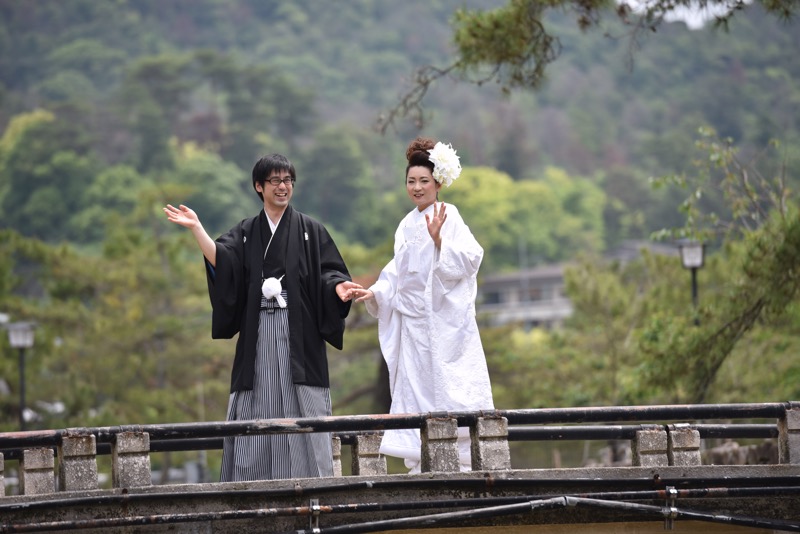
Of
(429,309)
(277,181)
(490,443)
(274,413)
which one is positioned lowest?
(490,443)

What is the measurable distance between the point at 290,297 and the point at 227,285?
0.43 m

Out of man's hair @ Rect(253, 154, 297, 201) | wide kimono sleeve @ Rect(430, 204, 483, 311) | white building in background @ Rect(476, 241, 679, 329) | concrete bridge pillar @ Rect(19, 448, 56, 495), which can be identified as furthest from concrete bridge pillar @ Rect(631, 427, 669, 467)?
white building in background @ Rect(476, 241, 679, 329)

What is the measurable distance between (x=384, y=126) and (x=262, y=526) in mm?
6715

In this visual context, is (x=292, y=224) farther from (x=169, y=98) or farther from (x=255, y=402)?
(x=169, y=98)

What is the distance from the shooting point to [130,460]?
8.40 m

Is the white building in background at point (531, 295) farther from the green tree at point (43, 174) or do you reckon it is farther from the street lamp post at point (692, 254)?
the street lamp post at point (692, 254)

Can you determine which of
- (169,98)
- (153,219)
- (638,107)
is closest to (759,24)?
(638,107)

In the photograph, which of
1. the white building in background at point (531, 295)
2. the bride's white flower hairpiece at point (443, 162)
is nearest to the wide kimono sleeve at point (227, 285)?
the bride's white flower hairpiece at point (443, 162)

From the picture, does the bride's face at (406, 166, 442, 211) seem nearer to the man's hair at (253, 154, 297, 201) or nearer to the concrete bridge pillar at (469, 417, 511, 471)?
the man's hair at (253, 154, 297, 201)

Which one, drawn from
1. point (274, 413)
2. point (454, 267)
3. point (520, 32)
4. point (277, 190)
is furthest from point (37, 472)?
point (520, 32)

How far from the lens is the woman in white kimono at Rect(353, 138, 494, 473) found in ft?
31.2

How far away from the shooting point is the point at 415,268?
970 centimetres

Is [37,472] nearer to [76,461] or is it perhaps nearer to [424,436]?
[76,461]

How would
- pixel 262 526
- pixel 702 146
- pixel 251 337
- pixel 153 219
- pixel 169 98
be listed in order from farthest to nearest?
1. pixel 169 98
2. pixel 153 219
3. pixel 702 146
4. pixel 251 337
5. pixel 262 526
